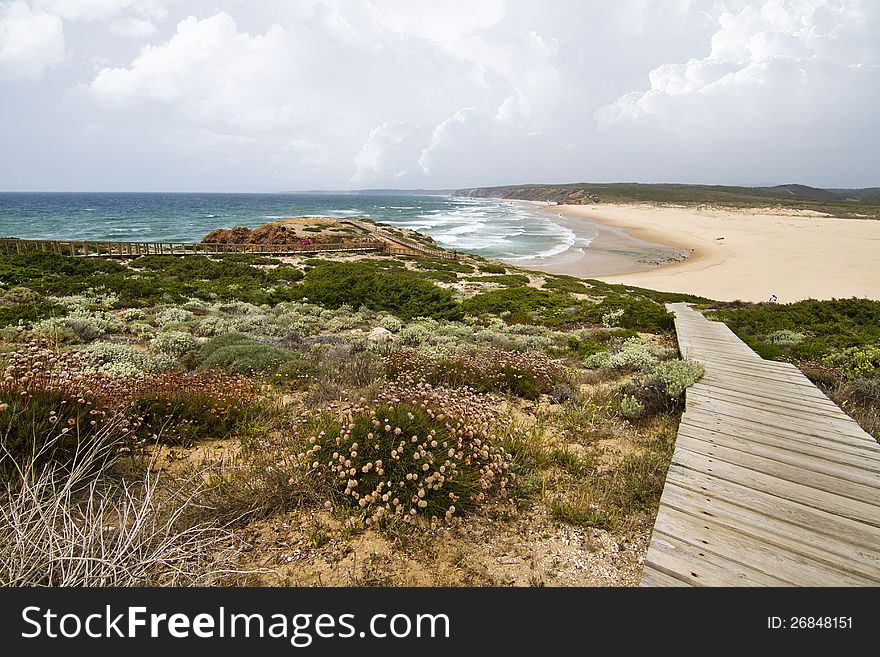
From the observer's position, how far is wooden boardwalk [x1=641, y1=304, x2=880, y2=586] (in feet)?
8.21

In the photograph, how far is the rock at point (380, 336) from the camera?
8.88 metres

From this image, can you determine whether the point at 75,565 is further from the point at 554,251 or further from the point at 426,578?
the point at 554,251

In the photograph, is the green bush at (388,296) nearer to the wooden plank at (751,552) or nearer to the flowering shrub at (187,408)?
the flowering shrub at (187,408)

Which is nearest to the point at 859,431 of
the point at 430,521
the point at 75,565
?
the point at 430,521

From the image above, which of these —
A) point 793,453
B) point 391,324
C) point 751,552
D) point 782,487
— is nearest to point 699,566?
point 751,552

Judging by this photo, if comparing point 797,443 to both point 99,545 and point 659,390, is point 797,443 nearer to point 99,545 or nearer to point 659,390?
point 659,390

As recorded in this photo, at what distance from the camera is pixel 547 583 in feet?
8.68

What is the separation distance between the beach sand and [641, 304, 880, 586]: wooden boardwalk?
20.0m

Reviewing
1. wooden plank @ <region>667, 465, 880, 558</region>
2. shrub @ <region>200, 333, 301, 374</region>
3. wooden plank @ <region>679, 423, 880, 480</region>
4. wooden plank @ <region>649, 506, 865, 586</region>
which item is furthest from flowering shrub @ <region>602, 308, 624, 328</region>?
wooden plank @ <region>649, 506, 865, 586</region>

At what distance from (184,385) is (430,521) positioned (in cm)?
330

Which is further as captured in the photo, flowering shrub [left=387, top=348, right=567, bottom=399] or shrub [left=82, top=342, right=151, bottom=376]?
flowering shrub [left=387, top=348, right=567, bottom=399]

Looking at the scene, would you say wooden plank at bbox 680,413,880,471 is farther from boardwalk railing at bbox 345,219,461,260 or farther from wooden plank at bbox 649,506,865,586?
boardwalk railing at bbox 345,219,461,260
